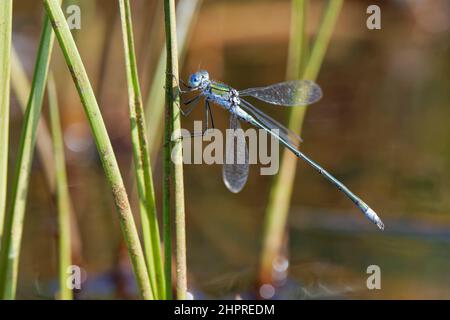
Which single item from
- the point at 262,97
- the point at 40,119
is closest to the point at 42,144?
the point at 40,119

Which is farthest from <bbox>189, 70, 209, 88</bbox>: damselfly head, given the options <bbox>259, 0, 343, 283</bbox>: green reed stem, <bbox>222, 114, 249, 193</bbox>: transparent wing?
<bbox>259, 0, 343, 283</bbox>: green reed stem

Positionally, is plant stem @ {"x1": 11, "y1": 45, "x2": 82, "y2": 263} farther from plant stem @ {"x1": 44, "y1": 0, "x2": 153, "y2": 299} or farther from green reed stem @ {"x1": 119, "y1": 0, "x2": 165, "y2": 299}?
plant stem @ {"x1": 44, "y1": 0, "x2": 153, "y2": 299}

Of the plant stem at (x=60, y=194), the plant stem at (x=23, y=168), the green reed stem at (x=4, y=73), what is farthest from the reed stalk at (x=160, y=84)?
the green reed stem at (x=4, y=73)

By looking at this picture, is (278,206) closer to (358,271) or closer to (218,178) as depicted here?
(358,271)

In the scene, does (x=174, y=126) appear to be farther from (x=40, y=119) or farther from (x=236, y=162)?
(x=40, y=119)

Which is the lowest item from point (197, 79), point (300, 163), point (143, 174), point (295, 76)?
point (143, 174)

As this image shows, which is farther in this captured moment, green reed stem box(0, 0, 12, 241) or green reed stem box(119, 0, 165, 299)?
green reed stem box(119, 0, 165, 299)
